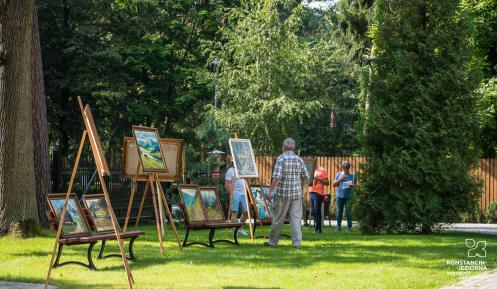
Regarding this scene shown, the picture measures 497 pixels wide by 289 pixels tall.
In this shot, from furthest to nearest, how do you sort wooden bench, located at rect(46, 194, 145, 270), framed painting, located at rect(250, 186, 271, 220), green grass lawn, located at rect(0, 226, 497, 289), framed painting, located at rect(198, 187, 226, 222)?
framed painting, located at rect(250, 186, 271, 220) → framed painting, located at rect(198, 187, 226, 222) → wooden bench, located at rect(46, 194, 145, 270) → green grass lawn, located at rect(0, 226, 497, 289)

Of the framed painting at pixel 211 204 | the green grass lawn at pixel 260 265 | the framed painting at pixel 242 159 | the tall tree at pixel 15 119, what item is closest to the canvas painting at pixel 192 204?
the framed painting at pixel 211 204

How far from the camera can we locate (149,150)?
15156mm

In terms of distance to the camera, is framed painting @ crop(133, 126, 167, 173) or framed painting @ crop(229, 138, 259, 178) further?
framed painting @ crop(229, 138, 259, 178)

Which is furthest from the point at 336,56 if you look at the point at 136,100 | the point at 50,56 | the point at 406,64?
the point at 406,64

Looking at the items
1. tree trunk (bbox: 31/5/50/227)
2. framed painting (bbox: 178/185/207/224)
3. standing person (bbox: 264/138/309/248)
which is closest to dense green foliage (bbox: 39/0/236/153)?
tree trunk (bbox: 31/5/50/227)

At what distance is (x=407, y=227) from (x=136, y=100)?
14.1 meters

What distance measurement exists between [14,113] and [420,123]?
9.67 metres

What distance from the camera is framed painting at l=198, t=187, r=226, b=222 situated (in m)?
16.0

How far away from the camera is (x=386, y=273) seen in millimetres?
11477

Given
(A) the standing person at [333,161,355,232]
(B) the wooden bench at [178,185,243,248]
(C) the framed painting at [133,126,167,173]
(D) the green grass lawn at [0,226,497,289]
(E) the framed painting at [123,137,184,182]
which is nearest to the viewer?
(D) the green grass lawn at [0,226,497,289]

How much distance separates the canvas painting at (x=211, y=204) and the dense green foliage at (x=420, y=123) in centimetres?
547

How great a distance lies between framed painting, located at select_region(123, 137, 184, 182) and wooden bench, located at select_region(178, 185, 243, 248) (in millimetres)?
1335

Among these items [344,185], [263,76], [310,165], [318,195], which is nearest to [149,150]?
[318,195]

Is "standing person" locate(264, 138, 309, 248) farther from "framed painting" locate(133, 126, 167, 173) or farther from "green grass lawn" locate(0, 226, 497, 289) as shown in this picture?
"framed painting" locate(133, 126, 167, 173)
